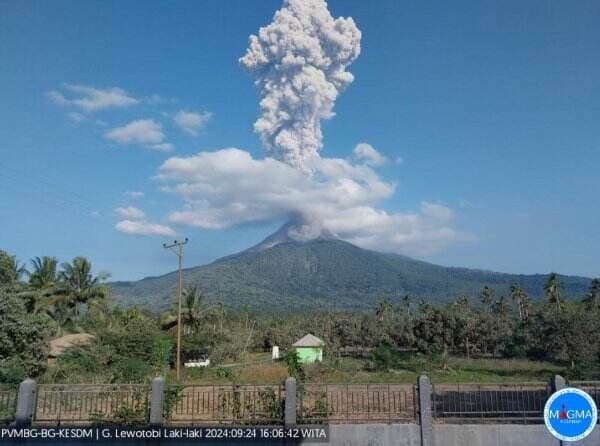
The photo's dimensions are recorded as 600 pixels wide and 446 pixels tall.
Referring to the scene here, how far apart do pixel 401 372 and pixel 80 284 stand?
74.9ft

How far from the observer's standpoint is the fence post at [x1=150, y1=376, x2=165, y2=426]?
995 centimetres

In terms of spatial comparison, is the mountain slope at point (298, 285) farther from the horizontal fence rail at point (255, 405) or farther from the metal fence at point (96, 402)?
the horizontal fence rail at point (255, 405)

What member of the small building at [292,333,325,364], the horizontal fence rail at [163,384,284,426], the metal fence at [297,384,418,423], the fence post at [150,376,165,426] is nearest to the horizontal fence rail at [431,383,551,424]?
the metal fence at [297,384,418,423]

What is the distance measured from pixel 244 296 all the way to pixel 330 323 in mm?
94462

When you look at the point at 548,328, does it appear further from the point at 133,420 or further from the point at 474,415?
the point at 133,420

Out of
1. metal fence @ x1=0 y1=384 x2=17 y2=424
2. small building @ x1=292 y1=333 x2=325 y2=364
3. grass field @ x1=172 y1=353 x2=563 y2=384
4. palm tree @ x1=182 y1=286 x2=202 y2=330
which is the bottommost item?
grass field @ x1=172 y1=353 x2=563 y2=384

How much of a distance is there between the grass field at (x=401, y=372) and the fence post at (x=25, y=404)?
11.1 meters

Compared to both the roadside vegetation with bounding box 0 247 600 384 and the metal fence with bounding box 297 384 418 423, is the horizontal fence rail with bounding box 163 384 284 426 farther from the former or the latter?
the roadside vegetation with bounding box 0 247 600 384

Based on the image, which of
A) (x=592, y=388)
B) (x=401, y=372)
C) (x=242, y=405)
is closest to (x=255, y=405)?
(x=242, y=405)

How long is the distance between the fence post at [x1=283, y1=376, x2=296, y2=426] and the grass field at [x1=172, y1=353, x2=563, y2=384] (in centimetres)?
1107

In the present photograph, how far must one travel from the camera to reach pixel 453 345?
35938mm

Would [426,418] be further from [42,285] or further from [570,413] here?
[42,285]

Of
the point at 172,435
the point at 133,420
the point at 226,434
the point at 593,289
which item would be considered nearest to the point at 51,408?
the point at 133,420

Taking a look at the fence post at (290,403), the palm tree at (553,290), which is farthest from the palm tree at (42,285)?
the palm tree at (553,290)
